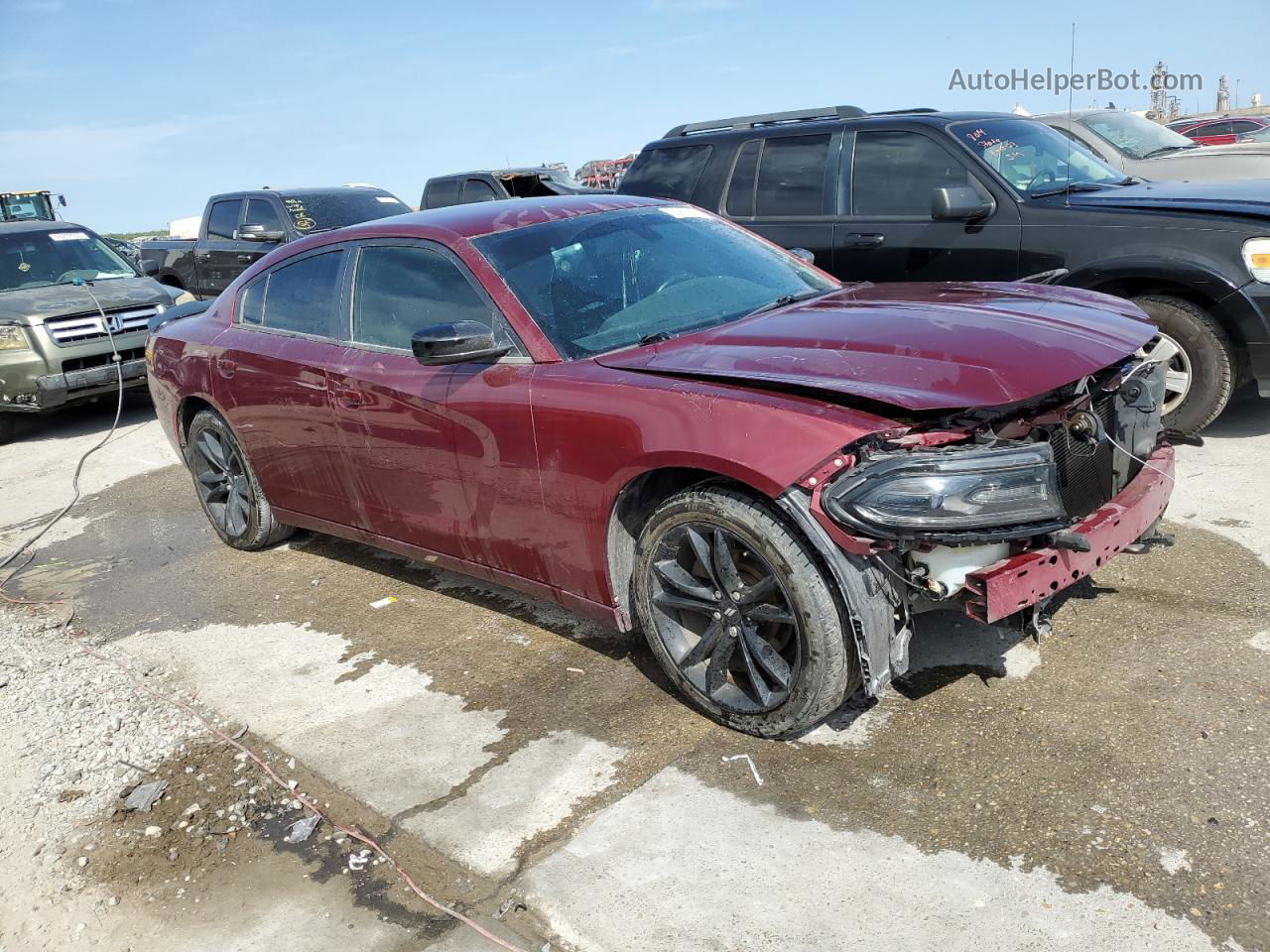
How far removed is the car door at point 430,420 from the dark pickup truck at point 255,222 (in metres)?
8.00

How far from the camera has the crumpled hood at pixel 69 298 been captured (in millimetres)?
9039

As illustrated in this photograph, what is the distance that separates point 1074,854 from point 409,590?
3.28m

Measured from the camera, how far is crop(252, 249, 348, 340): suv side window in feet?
15.0

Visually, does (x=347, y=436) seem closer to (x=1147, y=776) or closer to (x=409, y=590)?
(x=409, y=590)

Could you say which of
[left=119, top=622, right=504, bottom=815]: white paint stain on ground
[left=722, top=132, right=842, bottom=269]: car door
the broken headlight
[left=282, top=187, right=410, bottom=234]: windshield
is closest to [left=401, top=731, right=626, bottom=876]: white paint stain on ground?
[left=119, top=622, right=504, bottom=815]: white paint stain on ground

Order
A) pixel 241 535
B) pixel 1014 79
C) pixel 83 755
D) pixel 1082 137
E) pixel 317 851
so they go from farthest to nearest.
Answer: pixel 1014 79, pixel 1082 137, pixel 241 535, pixel 83 755, pixel 317 851

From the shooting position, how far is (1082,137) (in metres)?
9.24

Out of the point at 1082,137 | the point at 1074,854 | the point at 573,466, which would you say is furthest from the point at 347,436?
the point at 1082,137

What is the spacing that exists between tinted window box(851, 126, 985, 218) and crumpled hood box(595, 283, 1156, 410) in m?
2.64

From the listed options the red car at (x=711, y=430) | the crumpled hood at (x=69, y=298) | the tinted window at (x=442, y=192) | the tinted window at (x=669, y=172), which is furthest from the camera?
the tinted window at (x=442, y=192)

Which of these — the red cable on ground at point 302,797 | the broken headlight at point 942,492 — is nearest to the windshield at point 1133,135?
the broken headlight at point 942,492

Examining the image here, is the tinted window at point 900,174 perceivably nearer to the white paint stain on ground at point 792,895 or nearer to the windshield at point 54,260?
the white paint stain on ground at point 792,895

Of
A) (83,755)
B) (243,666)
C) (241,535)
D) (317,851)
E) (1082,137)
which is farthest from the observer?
(1082,137)

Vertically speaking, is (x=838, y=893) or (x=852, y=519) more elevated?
(x=852, y=519)
